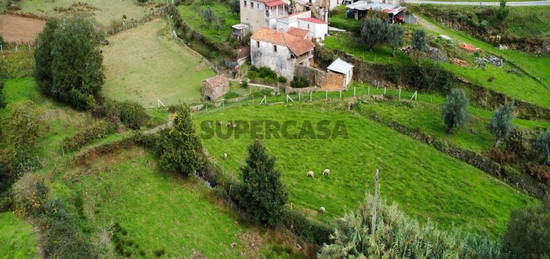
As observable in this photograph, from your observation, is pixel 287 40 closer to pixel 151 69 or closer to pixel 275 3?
pixel 275 3

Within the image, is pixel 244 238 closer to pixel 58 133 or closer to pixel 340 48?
pixel 58 133

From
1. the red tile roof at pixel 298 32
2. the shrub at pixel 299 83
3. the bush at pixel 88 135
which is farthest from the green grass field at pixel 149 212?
the red tile roof at pixel 298 32

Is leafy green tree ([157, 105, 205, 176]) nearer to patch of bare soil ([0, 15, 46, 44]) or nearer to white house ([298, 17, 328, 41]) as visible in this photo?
white house ([298, 17, 328, 41])

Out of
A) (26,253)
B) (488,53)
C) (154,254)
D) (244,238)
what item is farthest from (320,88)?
(26,253)

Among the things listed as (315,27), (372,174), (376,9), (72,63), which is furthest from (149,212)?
(376,9)

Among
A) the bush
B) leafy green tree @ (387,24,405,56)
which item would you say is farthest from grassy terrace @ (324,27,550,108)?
the bush

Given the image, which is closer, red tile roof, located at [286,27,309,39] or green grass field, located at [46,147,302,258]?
green grass field, located at [46,147,302,258]

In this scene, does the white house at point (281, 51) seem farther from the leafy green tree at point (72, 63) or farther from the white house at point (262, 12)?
the leafy green tree at point (72, 63)
